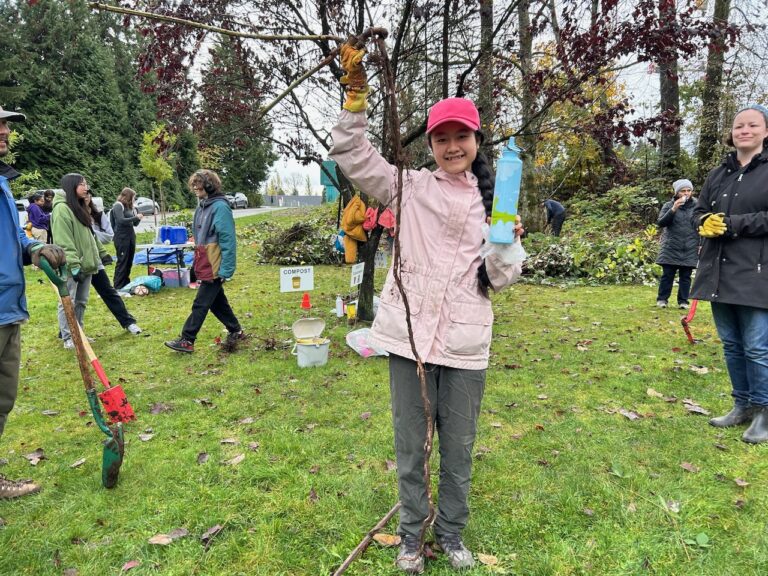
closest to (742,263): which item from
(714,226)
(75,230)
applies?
(714,226)

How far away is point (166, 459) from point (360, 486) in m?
1.48

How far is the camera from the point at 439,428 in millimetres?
2352

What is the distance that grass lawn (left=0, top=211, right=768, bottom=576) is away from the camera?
251 centimetres

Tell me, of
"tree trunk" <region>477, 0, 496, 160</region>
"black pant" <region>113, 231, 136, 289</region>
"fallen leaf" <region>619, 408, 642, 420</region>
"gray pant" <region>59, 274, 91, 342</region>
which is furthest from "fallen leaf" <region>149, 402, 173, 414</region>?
"black pant" <region>113, 231, 136, 289</region>

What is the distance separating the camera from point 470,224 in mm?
2203

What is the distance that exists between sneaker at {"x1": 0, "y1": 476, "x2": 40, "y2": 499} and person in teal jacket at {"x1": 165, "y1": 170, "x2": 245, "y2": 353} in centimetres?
276

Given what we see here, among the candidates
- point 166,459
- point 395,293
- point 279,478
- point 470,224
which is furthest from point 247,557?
point 470,224

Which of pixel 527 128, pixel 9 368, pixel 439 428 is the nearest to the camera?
pixel 439 428

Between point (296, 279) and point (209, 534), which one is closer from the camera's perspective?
point (209, 534)

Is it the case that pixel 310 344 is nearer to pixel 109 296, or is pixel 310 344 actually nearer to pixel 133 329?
pixel 133 329

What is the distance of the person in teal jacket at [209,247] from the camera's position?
5609 mm

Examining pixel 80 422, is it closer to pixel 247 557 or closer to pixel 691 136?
pixel 247 557

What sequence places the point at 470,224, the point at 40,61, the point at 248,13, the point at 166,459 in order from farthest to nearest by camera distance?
the point at 40,61 → the point at 248,13 → the point at 166,459 → the point at 470,224

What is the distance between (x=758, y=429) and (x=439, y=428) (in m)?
2.75
